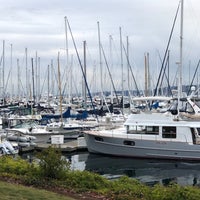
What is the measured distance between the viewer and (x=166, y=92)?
64.2 metres

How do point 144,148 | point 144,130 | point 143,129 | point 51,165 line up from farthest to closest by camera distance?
point 143,129
point 144,130
point 144,148
point 51,165

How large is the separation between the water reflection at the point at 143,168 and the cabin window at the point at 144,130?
2.01 metres

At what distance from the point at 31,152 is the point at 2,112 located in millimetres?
27906

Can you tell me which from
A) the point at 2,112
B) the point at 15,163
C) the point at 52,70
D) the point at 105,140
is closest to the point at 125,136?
the point at 105,140

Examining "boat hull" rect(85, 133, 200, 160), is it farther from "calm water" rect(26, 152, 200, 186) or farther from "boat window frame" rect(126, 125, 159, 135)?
"boat window frame" rect(126, 125, 159, 135)

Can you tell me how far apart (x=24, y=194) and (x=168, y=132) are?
2156cm

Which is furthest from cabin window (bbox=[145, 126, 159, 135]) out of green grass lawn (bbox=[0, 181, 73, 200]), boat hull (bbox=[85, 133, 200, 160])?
green grass lawn (bbox=[0, 181, 73, 200])

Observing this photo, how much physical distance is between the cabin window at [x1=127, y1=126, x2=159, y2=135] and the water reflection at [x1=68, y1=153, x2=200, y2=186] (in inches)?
79.2

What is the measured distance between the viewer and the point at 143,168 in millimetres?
28250

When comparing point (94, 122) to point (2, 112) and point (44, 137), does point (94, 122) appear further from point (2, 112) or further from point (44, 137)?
point (2, 112)

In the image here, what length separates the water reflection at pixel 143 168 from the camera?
24.7 meters

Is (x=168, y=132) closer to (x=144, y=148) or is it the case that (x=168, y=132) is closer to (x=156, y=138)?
(x=156, y=138)

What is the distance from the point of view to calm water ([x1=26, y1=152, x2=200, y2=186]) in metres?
24.7

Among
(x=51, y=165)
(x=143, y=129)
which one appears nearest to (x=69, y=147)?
(x=143, y=129)
